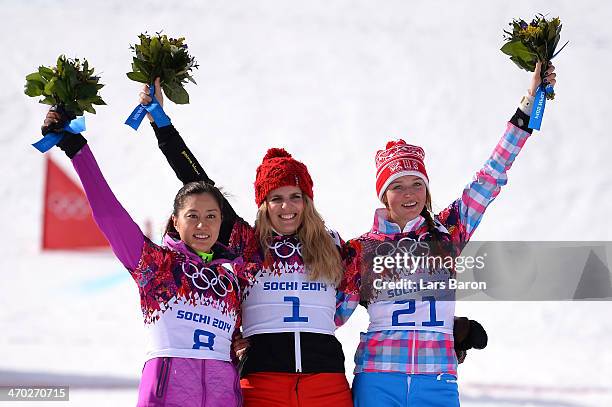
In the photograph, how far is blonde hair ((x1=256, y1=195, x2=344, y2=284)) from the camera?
12.6 ft

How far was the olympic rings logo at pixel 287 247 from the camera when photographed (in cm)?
393

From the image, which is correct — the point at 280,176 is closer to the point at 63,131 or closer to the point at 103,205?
the point at 103,205

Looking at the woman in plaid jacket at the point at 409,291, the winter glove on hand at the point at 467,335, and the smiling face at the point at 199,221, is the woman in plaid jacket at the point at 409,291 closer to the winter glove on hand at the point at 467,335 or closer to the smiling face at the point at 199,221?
the winter glove on hand at the point at 467,335

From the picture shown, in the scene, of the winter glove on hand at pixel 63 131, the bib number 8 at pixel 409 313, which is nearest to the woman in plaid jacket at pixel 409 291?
the bib number 8 at pixel 409 313

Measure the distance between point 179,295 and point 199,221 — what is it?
317 millimetres

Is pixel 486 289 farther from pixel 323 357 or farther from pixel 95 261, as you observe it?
pixel 323 357

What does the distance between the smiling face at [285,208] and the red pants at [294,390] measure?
2.05 feet

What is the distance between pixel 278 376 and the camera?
12.1ft

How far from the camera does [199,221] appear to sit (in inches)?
149

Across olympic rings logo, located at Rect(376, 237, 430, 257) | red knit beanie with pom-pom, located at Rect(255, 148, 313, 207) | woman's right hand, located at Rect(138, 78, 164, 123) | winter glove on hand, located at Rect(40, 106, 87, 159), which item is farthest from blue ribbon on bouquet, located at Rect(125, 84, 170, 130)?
olympic rings logo, located at Rect(376, 237, 430, 257)

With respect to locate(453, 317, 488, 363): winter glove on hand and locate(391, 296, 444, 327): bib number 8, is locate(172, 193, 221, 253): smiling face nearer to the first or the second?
locate(391, 296, 444, 327): bib number 8

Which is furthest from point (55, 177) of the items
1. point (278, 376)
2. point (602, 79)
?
point (278, 376)

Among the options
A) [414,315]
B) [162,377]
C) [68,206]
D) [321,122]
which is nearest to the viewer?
[162,377]

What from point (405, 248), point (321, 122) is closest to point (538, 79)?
point (405, 248)
